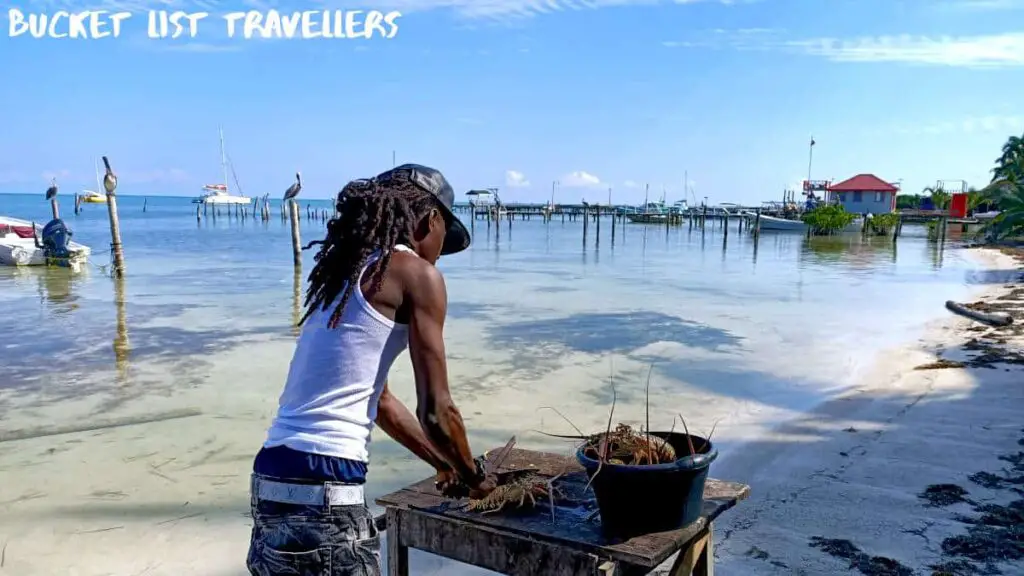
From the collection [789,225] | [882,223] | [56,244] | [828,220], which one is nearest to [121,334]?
[56,244]

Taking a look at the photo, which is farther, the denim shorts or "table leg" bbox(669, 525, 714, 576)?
"table leg" bbox(669, 525, 714, 576)

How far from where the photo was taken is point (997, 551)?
3963 mm

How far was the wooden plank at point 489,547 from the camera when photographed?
86.4 inches

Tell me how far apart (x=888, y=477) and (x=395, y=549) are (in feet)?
13.6

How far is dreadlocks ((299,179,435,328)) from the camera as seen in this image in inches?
78.3

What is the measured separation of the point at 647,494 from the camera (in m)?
2.14

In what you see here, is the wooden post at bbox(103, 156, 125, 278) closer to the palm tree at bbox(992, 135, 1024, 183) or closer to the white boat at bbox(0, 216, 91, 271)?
the white boat at bbox(0, 216, 91, 271)

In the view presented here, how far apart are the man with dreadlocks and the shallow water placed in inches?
143

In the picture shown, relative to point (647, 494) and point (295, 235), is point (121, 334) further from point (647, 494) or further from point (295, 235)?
point (295, 235)

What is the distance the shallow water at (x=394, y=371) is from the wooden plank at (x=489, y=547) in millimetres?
3209

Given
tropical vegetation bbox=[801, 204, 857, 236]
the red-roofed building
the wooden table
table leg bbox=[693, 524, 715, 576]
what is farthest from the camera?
the red-roofed building

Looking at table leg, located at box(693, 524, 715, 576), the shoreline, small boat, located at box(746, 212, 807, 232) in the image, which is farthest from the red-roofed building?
table leg, located at box(693, 524, 715, 576)

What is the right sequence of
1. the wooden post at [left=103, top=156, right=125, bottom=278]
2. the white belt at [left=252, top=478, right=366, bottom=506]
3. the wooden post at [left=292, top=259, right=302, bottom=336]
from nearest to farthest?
the white belt at [left=252, top=478, right=366, bottom=506]
the wooden post at [left=292, top=259, right=302, bottom=336]
the wooden post at [left=103, top=156, right=125, bottom=278]

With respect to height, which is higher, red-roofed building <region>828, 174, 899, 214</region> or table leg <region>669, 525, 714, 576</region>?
red-roofed building <region>828, 174, 899, 214</region>
